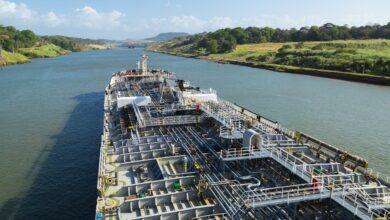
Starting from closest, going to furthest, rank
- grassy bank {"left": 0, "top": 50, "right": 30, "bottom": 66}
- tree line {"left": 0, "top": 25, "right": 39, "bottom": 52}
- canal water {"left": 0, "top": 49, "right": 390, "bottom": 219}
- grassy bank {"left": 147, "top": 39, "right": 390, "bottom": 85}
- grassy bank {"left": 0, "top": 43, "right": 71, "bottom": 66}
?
canal water {"left": 0, "top": 49, "right": 390, "bottom": 219} → grassy bank {"left": 147, "top": 39, "right": 390, "bottom": 85} → grassy bank {"left": 0, "top": 50, "right": 30, "bottom": 66} → grassy bank {"left": 0, "top": 43, "right": 71, "bottom": 66} → tree line {"left": 0, "top": 25, "right": 39, "bottom": 52}

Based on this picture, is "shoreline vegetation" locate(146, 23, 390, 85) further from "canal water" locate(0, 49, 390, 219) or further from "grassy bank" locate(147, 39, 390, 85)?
"canal water" locate(0, 49, 390, 219)

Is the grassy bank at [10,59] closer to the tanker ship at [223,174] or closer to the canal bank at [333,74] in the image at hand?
the canal bank at [333,74]

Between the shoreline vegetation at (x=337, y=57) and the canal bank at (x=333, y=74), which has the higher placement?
the shoreline vegetation at (x=337, y=57)

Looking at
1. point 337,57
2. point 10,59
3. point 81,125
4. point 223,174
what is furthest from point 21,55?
point 223,174

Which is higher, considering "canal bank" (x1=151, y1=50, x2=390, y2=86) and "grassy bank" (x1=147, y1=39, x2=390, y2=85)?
"grassy bank" (x1=147, y1=39, x2=390, y2=85)

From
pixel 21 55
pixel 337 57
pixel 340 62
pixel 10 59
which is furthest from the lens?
pixel 21 55

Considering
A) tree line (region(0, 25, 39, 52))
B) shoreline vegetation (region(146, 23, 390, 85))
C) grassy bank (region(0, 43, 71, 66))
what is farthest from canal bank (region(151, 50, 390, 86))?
tree line (region(0, 25, 39, 52))

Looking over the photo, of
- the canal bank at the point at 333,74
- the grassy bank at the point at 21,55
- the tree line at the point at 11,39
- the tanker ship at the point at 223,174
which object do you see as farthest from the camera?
the tree line at the point at 11,39

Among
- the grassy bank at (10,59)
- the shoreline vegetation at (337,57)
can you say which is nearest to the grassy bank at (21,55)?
Answer: the grassy bank at (10,59)

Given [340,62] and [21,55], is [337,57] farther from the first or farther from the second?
[21,55]

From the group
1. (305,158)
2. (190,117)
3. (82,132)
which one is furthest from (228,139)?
(82,132)
